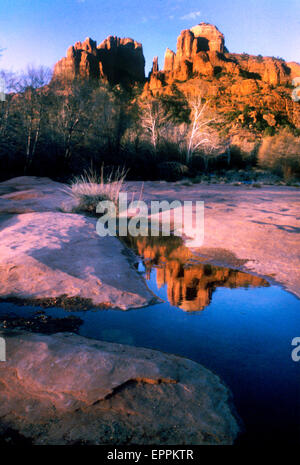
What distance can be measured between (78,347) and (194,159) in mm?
22961

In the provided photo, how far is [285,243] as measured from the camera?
5.37 metres

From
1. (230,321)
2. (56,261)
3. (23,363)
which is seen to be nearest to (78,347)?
(23,363)

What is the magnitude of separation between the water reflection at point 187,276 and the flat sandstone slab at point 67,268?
0.33 metres

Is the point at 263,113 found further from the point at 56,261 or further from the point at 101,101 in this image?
the point at 56,261

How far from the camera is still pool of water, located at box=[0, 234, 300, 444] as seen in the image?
195 centimetres

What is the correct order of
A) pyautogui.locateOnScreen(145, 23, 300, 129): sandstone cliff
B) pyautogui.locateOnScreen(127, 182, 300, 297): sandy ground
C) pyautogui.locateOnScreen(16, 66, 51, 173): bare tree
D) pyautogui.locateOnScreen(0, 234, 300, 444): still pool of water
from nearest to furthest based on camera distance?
1. pyautogui.locateOnScreen(0, 234, 300, 444): still pool of water
2. pyautogui.locateOnScreen(127, 182, 300, 297): sandy ground
3. pyautogui.locateOnScreen(16, 66, 51, 173): bare tree
4. pyautogui.locateOnScreen(145, 23, 300, 129): sandstone cliff

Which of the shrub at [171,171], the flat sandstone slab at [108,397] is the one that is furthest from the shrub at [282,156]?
the flat sandstone slab at [108,397]

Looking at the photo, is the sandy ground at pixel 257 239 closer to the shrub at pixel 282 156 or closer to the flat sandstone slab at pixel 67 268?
the flat sandstone slab at pixel 67 268

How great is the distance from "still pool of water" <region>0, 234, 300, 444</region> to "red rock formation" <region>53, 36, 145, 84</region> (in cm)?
6988

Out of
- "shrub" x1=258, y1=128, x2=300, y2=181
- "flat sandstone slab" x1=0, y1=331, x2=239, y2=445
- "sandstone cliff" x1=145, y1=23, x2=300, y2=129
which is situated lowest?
"flat sandstone slab" x1=0, y1=331, x2=239, y2=445

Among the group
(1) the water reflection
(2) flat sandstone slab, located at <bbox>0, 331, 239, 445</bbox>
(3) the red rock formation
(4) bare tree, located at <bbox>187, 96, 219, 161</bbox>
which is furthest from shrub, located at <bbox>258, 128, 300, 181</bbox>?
(3) the red rock formation

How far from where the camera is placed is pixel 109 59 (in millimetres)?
73000

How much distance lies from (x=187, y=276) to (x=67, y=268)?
1.61 meters

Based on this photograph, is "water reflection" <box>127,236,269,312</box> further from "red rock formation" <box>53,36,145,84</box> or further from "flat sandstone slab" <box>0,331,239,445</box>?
"red rock formation" <box>53,36,145,84</box>
